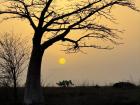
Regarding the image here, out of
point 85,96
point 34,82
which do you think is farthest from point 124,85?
point 34,82

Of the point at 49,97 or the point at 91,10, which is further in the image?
the point at 49,97

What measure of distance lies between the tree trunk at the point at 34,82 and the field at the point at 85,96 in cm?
60

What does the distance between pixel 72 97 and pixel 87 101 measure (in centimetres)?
219

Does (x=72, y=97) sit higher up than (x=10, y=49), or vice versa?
(x=10, y=49)

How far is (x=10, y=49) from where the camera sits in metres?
36.4

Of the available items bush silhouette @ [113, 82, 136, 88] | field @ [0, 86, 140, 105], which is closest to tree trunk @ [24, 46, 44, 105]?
field @ [0, 86, 140, 105]

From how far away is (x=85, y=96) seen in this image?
3428 cm

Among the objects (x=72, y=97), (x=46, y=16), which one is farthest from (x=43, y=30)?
(x=72, y=97)

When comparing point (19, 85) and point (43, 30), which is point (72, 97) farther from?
point (19, 85)

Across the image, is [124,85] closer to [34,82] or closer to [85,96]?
[85,96]

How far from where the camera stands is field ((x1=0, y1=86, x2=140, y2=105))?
104 ft

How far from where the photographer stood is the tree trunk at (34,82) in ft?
106

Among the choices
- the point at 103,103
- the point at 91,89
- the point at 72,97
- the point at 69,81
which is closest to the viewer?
the point at 103,103

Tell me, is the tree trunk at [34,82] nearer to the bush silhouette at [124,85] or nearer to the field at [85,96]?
the field at [85,96]
